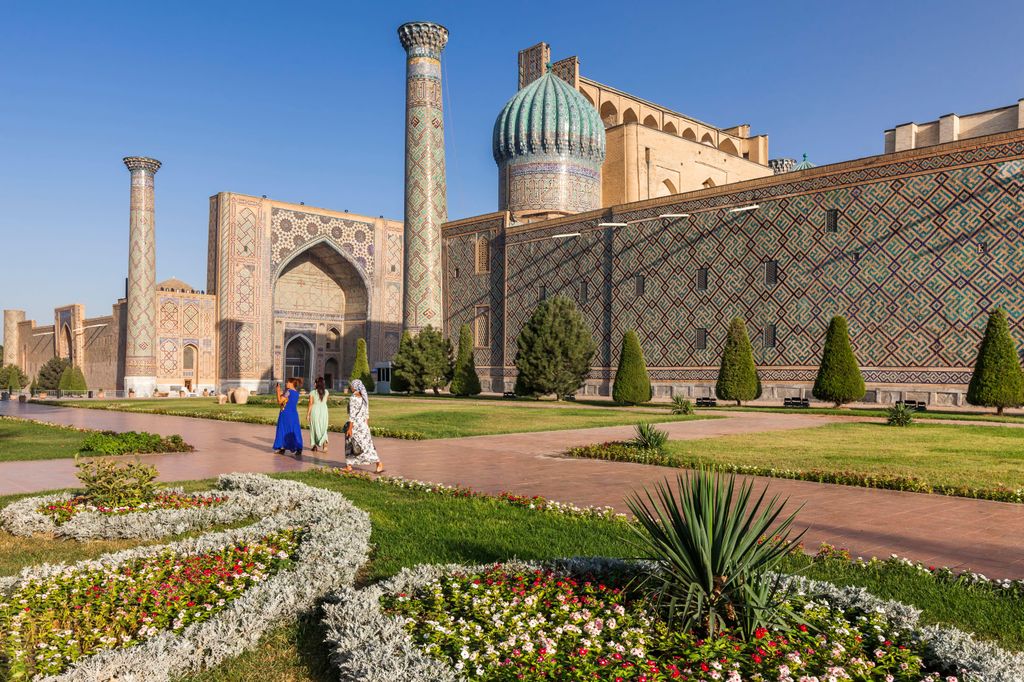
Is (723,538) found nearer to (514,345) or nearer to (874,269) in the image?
(874,269)

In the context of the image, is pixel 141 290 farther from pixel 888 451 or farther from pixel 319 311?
pixel 888 451

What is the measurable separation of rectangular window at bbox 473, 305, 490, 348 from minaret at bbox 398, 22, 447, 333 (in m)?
1.85

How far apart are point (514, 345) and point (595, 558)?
20.8m

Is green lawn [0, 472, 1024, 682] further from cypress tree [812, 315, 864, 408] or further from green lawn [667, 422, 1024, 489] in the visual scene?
cypress tree [812, 315, 864, 408]

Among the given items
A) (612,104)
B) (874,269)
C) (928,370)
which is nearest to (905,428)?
(928,370)

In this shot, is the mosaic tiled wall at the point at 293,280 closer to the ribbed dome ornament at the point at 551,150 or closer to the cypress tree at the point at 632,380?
the ribbed dome ornament at the point at 551,150

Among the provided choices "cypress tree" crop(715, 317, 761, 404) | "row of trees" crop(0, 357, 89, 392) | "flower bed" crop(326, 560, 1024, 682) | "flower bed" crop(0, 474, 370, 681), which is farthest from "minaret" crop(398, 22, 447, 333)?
"flower bed" crop(326, 560, 1024, 682)

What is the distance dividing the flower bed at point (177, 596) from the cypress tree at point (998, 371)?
13.2 meters

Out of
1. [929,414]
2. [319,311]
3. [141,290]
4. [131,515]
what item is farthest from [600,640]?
[319,311]

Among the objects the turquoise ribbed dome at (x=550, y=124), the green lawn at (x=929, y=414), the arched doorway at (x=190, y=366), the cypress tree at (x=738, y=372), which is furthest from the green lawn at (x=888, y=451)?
the arched doorway at (x=190, y=366)

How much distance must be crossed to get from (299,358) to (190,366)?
476cm

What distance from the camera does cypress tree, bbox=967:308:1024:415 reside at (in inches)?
537

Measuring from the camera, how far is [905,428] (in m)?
11.0

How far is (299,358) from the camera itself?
32250 millimetres
